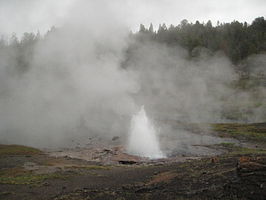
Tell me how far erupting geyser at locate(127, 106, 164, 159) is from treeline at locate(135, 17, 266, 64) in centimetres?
6320

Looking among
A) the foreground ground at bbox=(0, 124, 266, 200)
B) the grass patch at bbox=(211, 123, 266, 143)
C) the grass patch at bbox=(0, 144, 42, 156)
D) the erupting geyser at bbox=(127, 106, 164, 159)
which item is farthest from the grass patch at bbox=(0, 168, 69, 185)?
the grass patch at bbox=(211, 123, 266, 143)

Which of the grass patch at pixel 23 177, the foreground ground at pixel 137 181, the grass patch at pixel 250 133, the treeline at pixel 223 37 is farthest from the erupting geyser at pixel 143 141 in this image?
the treeline at pixel 223 37

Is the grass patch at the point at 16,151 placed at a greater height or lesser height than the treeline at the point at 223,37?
lesser

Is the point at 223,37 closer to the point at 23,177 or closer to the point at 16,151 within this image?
the point at 16,151

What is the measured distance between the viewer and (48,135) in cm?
4356

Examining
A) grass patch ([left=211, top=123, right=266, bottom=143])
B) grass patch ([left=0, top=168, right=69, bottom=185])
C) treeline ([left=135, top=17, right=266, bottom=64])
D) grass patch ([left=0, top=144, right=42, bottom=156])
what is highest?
treeline ([left=135, top=17, right=266, bottom=64])

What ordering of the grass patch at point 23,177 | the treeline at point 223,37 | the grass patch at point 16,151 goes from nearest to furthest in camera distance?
the grass patch at point 23,177, the grass patch at point 16,151, the treeline at point 223,37

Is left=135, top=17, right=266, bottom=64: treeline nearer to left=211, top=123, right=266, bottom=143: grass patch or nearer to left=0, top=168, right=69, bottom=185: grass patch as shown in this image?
left=211, top=123, right=266, bottom=143: grass patch

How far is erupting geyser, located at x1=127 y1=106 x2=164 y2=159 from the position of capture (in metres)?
29.6

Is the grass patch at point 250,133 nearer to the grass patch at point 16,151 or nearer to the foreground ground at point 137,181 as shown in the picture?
the foreground ground at point 137,181

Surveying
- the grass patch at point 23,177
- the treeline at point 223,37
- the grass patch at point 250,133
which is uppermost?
the treeline at point 223,37

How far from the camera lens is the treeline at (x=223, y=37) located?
96.1 m

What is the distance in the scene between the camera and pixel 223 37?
10681 cm

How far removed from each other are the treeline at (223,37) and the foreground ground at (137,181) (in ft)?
258
